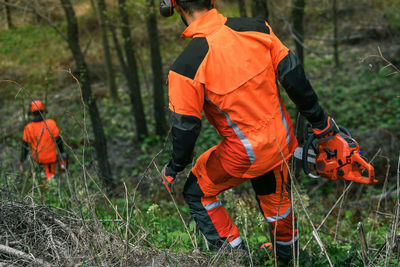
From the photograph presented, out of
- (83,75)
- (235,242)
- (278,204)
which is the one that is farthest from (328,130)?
(83,75)

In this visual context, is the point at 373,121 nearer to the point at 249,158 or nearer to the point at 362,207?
the point at 362,207

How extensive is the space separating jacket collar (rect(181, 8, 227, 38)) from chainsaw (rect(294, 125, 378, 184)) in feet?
→ 3.76

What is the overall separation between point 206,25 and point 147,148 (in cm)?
963

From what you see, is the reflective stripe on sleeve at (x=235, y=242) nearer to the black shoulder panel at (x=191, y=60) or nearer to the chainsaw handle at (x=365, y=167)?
the chainsaw handle at (x=365, y=167)

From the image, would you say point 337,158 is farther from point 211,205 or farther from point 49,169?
point 49,169

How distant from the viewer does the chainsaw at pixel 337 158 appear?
9.19 feet

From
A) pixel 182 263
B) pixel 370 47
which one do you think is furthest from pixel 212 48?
pixel 370 47

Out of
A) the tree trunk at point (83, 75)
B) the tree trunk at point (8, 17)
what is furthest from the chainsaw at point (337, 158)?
the tree trunk at point (8, 17)

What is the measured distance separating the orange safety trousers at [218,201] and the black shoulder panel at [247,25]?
92cm

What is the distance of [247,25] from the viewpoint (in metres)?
2.74

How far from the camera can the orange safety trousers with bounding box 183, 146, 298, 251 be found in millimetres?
2965

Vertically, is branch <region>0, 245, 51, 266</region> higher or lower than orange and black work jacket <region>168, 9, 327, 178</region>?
lower

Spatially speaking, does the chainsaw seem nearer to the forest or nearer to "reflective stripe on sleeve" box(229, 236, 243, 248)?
the forest

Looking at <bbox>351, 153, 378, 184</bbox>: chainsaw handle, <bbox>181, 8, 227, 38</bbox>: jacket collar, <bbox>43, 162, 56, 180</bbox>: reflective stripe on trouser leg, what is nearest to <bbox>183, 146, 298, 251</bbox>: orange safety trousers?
<bbox>351, 153, 378, 184</bbox>: chainsaw handle
